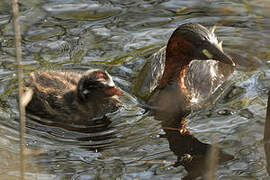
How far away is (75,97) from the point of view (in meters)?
6.02

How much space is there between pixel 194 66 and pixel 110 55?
40.2 inches

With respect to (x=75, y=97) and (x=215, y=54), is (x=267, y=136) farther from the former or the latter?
(x=75, y=97)

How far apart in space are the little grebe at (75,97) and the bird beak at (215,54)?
0.95m

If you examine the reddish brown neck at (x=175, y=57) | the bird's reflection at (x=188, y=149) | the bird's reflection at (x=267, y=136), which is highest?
the reddish brown neck at (x=175, y=57)

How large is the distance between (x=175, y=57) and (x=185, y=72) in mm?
321

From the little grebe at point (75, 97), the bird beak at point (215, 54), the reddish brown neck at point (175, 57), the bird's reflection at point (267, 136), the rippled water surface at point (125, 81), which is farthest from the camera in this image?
the reddish brown neck at point (175, 57)

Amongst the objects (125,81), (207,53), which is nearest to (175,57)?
(207,53)

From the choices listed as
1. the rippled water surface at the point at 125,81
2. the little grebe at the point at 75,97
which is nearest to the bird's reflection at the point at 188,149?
the rippled water surface at the point at 125,81

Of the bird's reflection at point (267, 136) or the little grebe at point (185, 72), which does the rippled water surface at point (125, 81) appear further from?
the little grebe at point (185, 72)

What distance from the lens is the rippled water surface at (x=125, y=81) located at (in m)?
4.89

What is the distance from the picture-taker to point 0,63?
6785 mm

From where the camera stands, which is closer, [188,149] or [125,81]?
[188,149]

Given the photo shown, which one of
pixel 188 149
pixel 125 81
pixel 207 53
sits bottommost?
pixel 188 149

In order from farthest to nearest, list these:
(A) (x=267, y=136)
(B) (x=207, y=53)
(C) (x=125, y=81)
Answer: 1. (C) (x=125, y=81)
2. (B) (x=207, y=53)
3. (A) (x=267, y=136)
